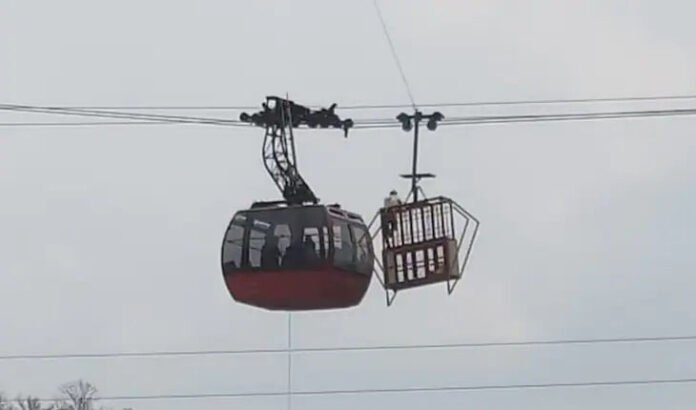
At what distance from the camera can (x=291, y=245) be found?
19688mm

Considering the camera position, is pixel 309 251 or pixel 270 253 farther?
pixel 270 253

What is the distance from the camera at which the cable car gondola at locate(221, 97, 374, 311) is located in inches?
774

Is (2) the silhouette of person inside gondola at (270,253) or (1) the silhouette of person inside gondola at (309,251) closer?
(1) the silhouette of person inside gondola at (309,251)

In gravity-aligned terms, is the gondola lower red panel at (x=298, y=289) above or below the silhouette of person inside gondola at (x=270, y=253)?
below

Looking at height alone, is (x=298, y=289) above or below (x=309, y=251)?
below

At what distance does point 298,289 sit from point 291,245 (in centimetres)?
44

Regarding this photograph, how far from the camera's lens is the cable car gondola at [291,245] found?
1967 centimetres

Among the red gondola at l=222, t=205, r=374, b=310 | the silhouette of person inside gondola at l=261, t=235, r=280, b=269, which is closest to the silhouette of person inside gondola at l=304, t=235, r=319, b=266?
the red gondola at l=222, t=205, r=374, b=310

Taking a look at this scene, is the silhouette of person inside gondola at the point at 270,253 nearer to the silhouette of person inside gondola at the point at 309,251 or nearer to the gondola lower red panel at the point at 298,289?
the gondola lower red panel at the point at 298,289

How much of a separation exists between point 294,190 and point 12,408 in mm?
45580

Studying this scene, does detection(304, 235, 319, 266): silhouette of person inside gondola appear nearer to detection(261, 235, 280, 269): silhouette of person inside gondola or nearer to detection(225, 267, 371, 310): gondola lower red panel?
detection(225, 267, 371, 310): gondola lower red panel

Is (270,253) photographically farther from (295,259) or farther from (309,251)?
(309,251)

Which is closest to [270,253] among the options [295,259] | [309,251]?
[295,259]

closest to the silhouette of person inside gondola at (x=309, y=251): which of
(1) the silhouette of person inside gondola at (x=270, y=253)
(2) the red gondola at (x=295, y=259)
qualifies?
(2) the red gondola at (x=295, y=259)
